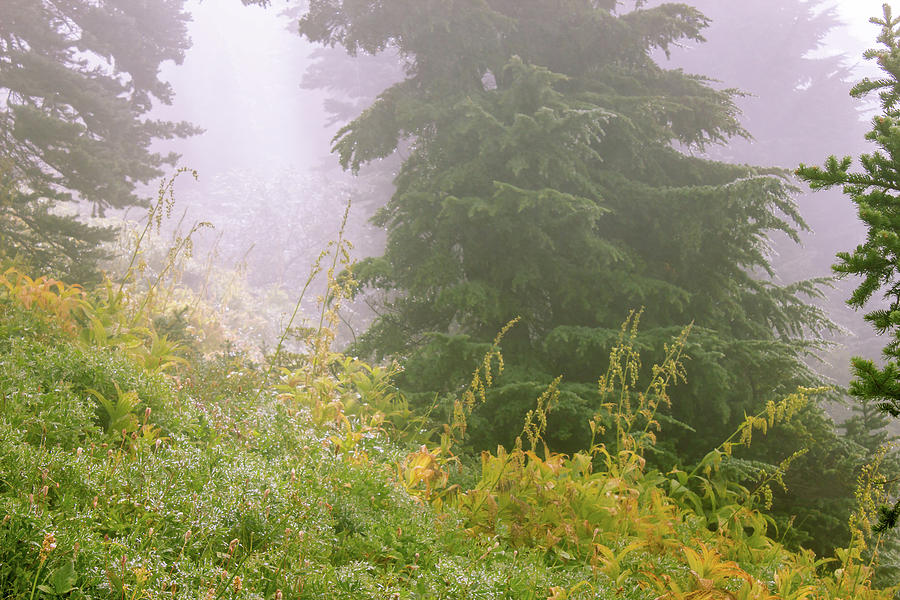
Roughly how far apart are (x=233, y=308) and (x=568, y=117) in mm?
12519

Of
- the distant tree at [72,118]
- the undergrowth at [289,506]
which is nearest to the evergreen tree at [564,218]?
the undergrowth at [289,506]

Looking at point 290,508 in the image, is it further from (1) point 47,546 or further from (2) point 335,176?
(2) point 335,176

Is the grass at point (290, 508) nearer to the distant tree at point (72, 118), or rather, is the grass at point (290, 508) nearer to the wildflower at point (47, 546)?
the wildflower at point (47, 546)

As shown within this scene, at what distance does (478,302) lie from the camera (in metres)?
4.74

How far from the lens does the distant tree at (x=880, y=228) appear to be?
169 centimetres

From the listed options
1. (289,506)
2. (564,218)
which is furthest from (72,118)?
(289,506)

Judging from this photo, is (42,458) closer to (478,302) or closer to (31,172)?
(478,302)

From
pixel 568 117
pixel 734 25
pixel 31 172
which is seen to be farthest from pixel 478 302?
pixel 734 25

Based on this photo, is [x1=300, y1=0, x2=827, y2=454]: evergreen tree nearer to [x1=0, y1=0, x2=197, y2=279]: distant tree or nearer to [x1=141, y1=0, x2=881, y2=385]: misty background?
[x1=0, y1=0, x2=197, y2=279]: distant tree

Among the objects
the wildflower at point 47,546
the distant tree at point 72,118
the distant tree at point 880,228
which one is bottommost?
the wildflower at point 47,546

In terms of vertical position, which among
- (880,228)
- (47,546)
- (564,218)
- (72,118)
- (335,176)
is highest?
(335,176)

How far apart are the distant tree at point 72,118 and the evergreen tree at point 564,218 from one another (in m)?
3.79

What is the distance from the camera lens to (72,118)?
973cm

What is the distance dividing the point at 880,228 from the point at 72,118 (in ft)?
40.7
